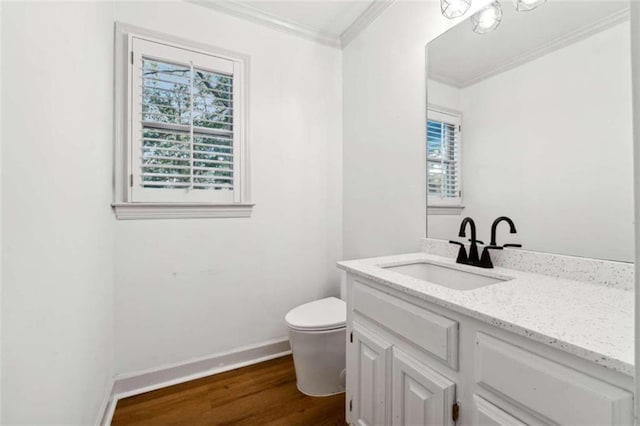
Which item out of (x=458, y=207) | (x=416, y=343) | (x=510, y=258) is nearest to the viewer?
(x=416, y=343)

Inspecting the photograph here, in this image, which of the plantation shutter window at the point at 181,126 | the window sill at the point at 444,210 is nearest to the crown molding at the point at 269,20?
the plantation shutter window at the point at 181,126

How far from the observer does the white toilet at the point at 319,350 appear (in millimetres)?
1693

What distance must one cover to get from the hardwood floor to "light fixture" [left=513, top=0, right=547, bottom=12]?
2167mm

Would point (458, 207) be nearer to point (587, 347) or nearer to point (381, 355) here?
point (381, 355)

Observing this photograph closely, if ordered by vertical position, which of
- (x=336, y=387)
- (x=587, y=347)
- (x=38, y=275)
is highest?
(x=38, y=275)

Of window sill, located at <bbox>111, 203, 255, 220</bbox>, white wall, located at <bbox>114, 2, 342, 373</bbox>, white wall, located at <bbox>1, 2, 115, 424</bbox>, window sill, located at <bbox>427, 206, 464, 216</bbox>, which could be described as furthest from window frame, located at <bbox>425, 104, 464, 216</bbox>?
white wall, located at <bbox>1, 2, 115, 424</bbox>

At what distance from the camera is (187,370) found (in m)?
1.95

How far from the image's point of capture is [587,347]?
0.59 metres

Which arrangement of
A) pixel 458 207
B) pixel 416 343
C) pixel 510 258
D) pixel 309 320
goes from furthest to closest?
pixel 309 320 < pixel 458 207 < pixel 510 258 < pixel 416 343

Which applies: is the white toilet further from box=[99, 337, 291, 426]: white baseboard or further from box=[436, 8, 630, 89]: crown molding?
box=[436, 8, 630, 89]: crown molding

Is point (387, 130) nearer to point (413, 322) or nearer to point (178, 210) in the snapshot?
point (413, 322)

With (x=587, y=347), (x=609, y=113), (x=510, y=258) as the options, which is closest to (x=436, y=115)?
(x=609, y=113)

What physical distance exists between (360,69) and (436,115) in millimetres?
903

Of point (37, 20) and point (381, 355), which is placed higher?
point (37, 20)
